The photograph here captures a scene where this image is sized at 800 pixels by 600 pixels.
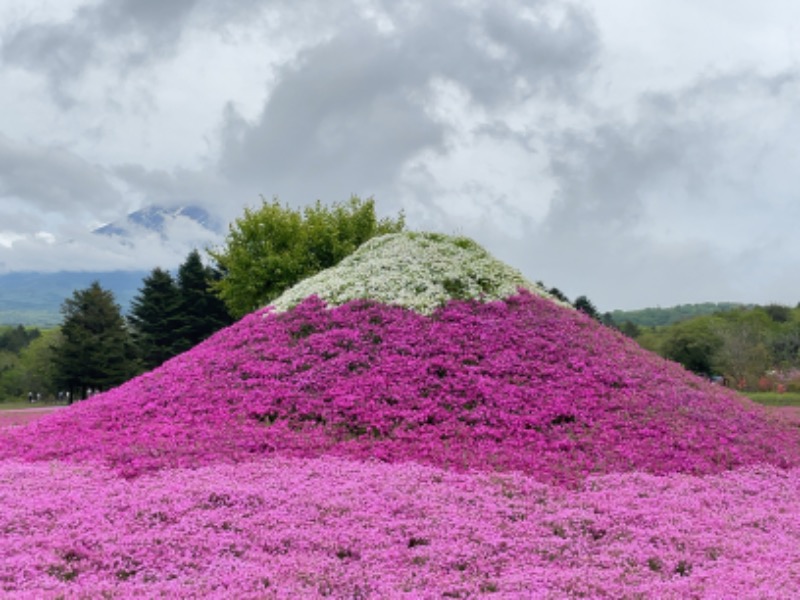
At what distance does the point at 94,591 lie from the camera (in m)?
6.69

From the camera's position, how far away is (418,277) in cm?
1895

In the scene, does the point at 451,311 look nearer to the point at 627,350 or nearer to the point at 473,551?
the point at 627,350

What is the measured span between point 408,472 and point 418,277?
8708 millimetres

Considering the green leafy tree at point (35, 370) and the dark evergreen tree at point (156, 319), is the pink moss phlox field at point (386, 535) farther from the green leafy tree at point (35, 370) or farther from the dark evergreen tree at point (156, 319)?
the green leafy tree at point (35, 370)

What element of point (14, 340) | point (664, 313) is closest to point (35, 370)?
point (14, 340)

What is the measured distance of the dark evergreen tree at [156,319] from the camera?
53812mm

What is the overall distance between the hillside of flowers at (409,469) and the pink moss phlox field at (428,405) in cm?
6

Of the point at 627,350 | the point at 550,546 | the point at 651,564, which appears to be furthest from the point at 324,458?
the point at 627,350

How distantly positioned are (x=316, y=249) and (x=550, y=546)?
107ft

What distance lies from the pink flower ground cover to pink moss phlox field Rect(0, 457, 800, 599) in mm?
34

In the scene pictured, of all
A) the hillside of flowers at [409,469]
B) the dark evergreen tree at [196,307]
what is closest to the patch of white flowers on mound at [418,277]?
the hillside of flowers at [409,469]

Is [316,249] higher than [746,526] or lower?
higher

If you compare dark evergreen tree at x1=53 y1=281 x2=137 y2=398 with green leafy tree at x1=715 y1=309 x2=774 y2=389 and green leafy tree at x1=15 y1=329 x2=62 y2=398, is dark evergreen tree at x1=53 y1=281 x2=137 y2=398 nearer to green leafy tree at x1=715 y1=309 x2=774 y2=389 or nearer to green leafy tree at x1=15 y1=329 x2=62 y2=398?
green leafy tree at x1=15 y1=329 x2=62 y2=398

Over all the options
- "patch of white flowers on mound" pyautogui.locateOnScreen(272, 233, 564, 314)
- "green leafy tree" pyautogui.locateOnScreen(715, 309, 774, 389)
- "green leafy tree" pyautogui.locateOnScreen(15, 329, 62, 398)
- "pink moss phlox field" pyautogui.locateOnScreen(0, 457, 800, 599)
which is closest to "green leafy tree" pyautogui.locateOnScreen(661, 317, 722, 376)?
"green leafy tree" pyautogui.locateOnScreen(715, 309, 774, 389)
